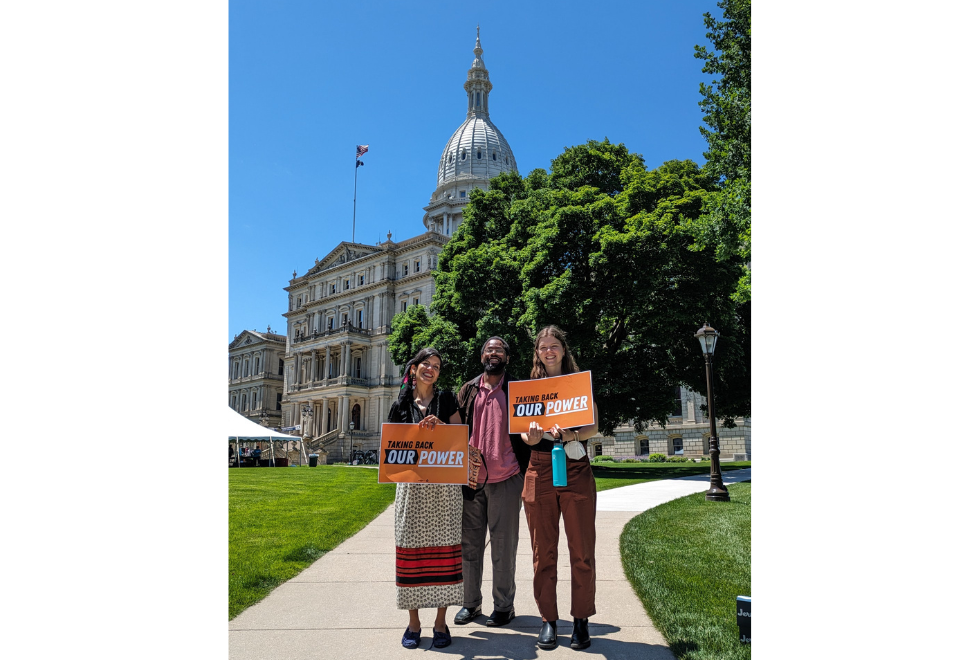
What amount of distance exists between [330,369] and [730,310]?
55.5m

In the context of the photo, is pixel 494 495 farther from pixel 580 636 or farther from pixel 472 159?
pixel 472 159

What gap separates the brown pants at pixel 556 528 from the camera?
15.3 feet

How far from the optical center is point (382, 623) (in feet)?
17.4

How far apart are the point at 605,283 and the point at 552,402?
21157 millimetres

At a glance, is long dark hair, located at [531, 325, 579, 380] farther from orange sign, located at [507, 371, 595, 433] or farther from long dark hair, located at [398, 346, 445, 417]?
long dark hair, located at [398, 346, 445, 417]

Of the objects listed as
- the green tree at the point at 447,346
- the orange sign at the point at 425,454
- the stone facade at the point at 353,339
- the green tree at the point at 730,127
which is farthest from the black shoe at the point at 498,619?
the stone facade at the point at 353,339

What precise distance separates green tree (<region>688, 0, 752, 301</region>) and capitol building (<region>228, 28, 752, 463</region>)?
36.0 m

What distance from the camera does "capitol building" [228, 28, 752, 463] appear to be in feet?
220

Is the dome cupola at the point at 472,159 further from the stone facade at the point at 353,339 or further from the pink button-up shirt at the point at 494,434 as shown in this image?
the pink button-up shirt at the point at 494,434

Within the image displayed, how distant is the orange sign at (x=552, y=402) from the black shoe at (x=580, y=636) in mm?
1389

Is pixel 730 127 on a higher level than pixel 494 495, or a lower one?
higher

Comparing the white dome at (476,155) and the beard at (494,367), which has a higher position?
the white dome at (476,155)

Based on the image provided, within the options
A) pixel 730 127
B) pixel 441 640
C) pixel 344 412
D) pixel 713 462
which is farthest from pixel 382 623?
pixel 344 412

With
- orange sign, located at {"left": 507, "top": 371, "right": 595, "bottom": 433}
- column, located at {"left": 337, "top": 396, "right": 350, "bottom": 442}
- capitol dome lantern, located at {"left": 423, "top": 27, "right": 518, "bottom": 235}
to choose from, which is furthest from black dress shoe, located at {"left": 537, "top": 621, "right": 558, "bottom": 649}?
capitol dome lantern, located at {"left": 423, "top": 27, "right": 518, "bottom": 235}
